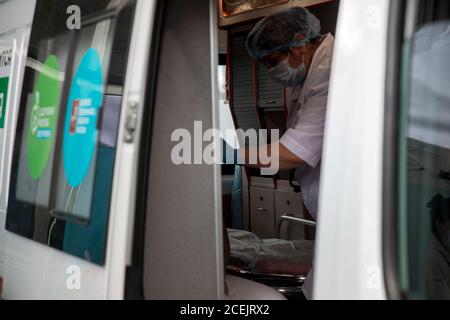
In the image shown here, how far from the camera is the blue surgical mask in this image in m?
2.41

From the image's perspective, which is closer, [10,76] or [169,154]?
[169,154]

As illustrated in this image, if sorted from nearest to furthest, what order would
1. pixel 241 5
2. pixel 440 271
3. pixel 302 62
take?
pixel 440 271, pixel 302 62, pixel 241 5

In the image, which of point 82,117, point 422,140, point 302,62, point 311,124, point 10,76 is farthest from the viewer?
point 302,62

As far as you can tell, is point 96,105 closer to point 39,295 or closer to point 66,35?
point 66,35

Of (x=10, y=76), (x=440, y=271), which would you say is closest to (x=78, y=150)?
(x=10, y=76)

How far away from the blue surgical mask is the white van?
2.30 ft

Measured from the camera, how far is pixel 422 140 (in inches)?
52.2

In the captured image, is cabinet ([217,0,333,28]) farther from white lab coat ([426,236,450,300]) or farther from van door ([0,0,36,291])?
white lab coat ([426,236,450,300])

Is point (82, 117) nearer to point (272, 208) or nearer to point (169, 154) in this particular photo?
point (169, 154)

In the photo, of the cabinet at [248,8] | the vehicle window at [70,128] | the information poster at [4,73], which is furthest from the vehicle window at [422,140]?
the cabinet at [248,8]

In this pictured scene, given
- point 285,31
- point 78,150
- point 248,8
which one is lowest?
point 78,150

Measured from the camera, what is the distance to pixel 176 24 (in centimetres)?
169

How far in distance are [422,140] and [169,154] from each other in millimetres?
756
